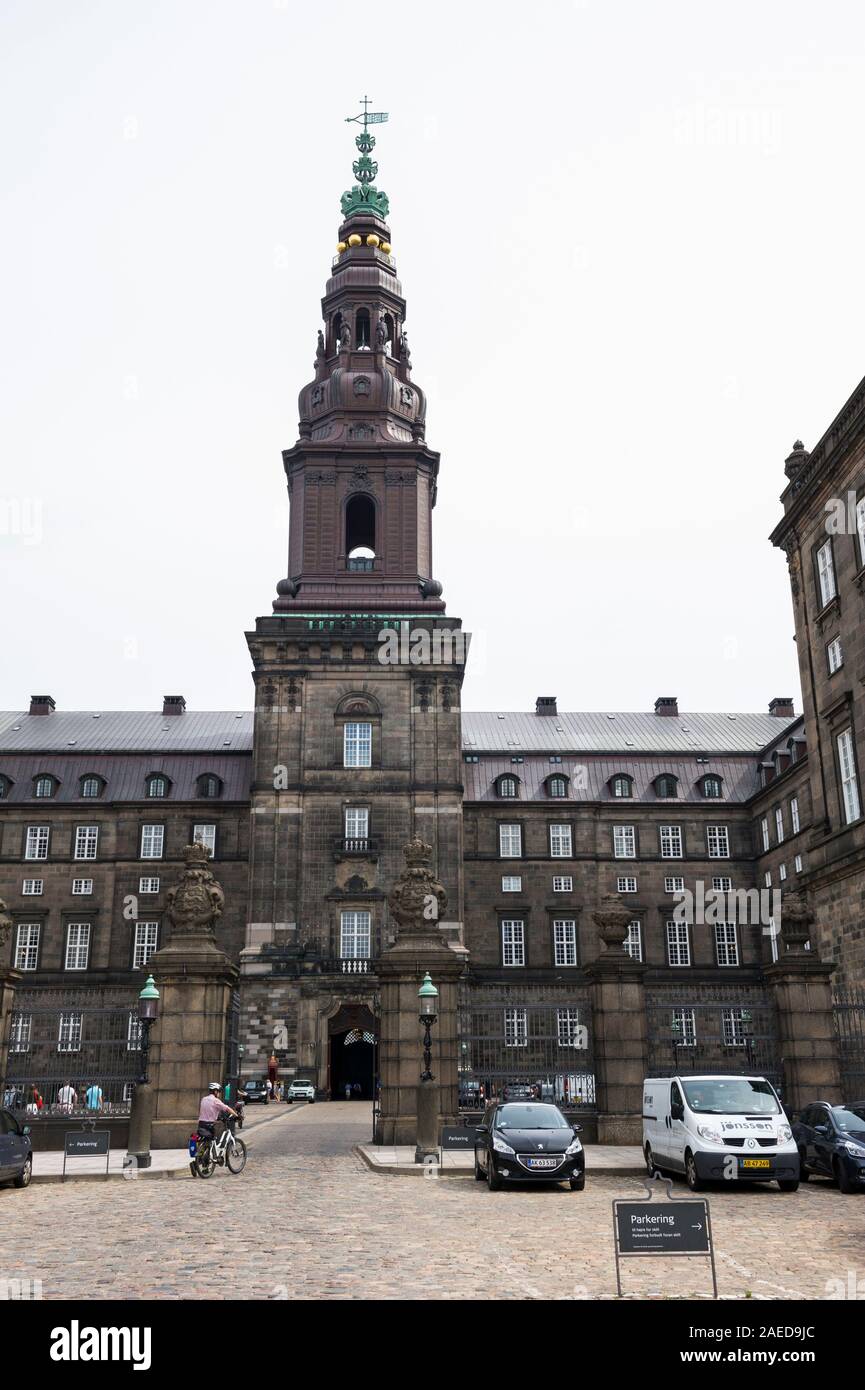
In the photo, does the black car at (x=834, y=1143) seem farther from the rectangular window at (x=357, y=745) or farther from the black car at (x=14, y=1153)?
the rectangular window at (x=357, y=745)

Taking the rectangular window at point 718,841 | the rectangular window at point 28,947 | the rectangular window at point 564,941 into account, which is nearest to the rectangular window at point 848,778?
the rectangular window at point 564,941

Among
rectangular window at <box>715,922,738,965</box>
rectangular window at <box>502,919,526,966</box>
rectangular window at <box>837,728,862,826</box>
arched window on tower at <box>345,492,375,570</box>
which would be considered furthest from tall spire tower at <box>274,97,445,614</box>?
rectangular window at <box>837,728,862,826</box>

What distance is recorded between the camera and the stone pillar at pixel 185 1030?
25.7 m

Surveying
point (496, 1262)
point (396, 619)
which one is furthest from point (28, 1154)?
point (396, 619)

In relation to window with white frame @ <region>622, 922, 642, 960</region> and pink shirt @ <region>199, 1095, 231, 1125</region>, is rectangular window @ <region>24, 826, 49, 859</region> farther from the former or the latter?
pink shirt @ <region>199, 1095, 231, 1125</region>

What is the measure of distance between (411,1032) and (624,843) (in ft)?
149

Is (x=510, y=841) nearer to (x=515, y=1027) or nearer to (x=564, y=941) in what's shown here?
(x=564, y=941)

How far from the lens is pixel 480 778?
239 ft

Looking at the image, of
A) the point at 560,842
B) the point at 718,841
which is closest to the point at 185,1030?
the point at 560,842

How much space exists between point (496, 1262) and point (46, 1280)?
4398 millimetres

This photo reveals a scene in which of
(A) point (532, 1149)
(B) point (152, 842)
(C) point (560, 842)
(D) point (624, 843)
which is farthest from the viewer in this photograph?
(D) point (624, 843)

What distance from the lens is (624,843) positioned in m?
71.4

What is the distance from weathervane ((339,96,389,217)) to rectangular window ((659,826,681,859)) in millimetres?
43505

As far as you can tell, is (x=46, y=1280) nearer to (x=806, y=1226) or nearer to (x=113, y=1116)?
(x=806, y=1226)
